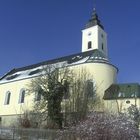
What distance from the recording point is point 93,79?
45.6 meters

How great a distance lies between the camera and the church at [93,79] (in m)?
44.4

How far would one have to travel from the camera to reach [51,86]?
41.3 metres

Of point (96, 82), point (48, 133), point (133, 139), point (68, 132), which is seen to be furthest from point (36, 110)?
point (133, 139)

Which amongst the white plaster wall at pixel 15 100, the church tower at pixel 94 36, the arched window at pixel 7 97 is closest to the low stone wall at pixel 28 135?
the white plaster wall at pixel 15 100

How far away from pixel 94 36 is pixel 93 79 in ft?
65.5

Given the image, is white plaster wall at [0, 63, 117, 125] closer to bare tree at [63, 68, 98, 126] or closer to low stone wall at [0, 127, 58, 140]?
bare tree at [63, 68, 98, 126]

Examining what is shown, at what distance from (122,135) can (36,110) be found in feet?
88.0

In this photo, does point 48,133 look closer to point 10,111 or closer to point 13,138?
point 13,138

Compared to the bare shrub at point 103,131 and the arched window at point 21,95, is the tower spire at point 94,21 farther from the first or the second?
the bare shrub at point 103,131

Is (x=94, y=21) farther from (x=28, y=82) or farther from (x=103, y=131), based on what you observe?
(x=103, y=131)

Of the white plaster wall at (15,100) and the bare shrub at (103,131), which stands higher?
the white plaster wall at (15,100)

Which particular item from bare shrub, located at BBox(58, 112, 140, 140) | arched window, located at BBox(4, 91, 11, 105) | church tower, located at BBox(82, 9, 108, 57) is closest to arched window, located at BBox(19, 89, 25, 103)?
arched window, located at BBox(4, 91, 11, 105)

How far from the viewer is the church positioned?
1748 inches

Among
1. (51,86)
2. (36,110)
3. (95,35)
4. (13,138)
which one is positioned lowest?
(13,138)
